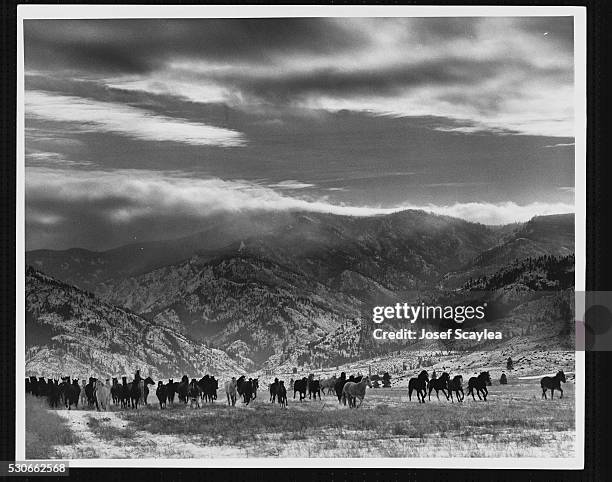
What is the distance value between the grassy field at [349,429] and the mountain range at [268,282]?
1.87 feet

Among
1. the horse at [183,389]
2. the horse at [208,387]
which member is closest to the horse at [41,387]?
the horse at [183,389]

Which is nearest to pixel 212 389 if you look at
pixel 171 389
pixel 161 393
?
pixel 171 389

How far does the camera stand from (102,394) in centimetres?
1099

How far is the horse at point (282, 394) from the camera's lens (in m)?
11.0

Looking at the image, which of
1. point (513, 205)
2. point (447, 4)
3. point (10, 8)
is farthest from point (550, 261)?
point (10, 8)

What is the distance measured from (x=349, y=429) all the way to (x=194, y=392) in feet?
5.74

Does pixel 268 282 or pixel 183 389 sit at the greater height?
pixel 268 282

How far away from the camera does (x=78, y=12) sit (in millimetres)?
10891

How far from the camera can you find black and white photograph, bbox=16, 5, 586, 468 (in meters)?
10.8

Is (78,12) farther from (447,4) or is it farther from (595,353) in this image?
(595,353)

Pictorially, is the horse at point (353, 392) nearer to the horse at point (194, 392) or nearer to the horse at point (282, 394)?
the horse at point (282, 394)
